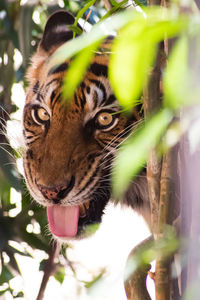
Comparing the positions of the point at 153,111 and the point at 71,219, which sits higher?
the point at 153,111

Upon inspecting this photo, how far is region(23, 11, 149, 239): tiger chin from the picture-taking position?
0.72 meters

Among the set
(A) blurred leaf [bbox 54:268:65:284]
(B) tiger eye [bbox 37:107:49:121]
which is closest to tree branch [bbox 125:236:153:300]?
(B) tiger eye [bbox 37:107:49:121]

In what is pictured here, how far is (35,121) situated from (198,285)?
0.55m

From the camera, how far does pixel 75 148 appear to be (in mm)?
730

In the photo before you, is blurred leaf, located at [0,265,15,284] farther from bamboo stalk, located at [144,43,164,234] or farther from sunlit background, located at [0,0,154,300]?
bamboo stalk, located at [144,43,164,234]

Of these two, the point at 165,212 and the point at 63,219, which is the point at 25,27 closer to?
the point at 63,219

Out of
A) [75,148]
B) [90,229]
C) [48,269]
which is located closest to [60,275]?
[48,269]

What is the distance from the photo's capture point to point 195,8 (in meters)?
0.35

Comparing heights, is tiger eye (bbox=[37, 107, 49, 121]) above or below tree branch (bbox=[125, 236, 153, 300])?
above

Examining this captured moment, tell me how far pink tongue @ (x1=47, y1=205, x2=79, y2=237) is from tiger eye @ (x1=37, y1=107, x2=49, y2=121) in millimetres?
146

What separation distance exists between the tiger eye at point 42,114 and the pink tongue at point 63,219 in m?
0.15

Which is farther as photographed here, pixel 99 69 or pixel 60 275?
pixel 60 275

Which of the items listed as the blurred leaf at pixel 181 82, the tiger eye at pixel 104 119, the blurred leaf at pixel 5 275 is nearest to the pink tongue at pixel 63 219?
the tiger eye at pixel 104 119

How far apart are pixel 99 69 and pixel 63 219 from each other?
0.24m
